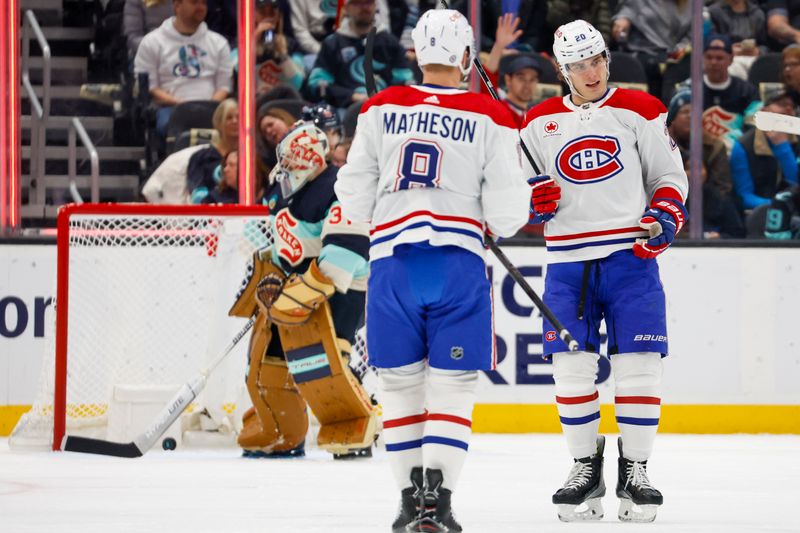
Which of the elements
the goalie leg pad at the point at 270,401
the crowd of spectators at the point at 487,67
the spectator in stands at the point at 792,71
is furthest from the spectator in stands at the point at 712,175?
the goalie leg pad at the point at 270,401

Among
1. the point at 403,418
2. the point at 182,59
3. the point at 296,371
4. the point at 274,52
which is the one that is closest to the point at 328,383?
the point at 296,371

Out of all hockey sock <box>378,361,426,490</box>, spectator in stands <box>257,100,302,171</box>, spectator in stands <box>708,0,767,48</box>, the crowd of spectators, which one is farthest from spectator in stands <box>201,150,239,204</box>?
hockey sock <box>378,361,426,490</box>

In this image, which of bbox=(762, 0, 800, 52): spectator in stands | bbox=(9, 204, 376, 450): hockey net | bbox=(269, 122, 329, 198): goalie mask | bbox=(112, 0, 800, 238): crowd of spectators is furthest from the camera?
bbox=(762, 0, 800, 52): spectator in stands

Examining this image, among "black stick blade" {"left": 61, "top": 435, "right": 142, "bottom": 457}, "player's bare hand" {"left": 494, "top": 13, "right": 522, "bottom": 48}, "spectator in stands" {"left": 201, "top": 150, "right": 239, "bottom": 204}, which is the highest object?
"player's bare hand" {"left": 494, "top": 13, "right": 522, "bottom": 48}

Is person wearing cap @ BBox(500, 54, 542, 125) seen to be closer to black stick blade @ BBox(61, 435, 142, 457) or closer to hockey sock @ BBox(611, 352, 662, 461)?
black stick blade @ BBox(61, 435, 142, 457)

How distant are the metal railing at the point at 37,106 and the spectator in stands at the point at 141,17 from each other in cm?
38

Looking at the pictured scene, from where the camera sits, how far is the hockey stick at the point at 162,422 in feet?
16.4

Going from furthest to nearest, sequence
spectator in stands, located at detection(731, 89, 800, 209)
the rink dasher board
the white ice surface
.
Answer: spectator in stands, located at detection(731, 89, 800, 209) → the rink dasher board → the white ice surface

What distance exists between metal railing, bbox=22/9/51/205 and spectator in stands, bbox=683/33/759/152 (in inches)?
116

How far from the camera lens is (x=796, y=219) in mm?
6324

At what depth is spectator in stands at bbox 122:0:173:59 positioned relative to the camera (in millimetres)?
6473

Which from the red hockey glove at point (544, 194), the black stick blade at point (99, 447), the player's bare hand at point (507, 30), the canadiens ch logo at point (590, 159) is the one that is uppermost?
the player's bare hand at point (507, 30)

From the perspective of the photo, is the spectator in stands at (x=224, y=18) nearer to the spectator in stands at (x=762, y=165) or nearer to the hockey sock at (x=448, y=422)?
the spectator in stands at (x=762, y=165)

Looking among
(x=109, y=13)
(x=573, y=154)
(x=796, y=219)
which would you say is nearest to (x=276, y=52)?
(x=109, y=13)
